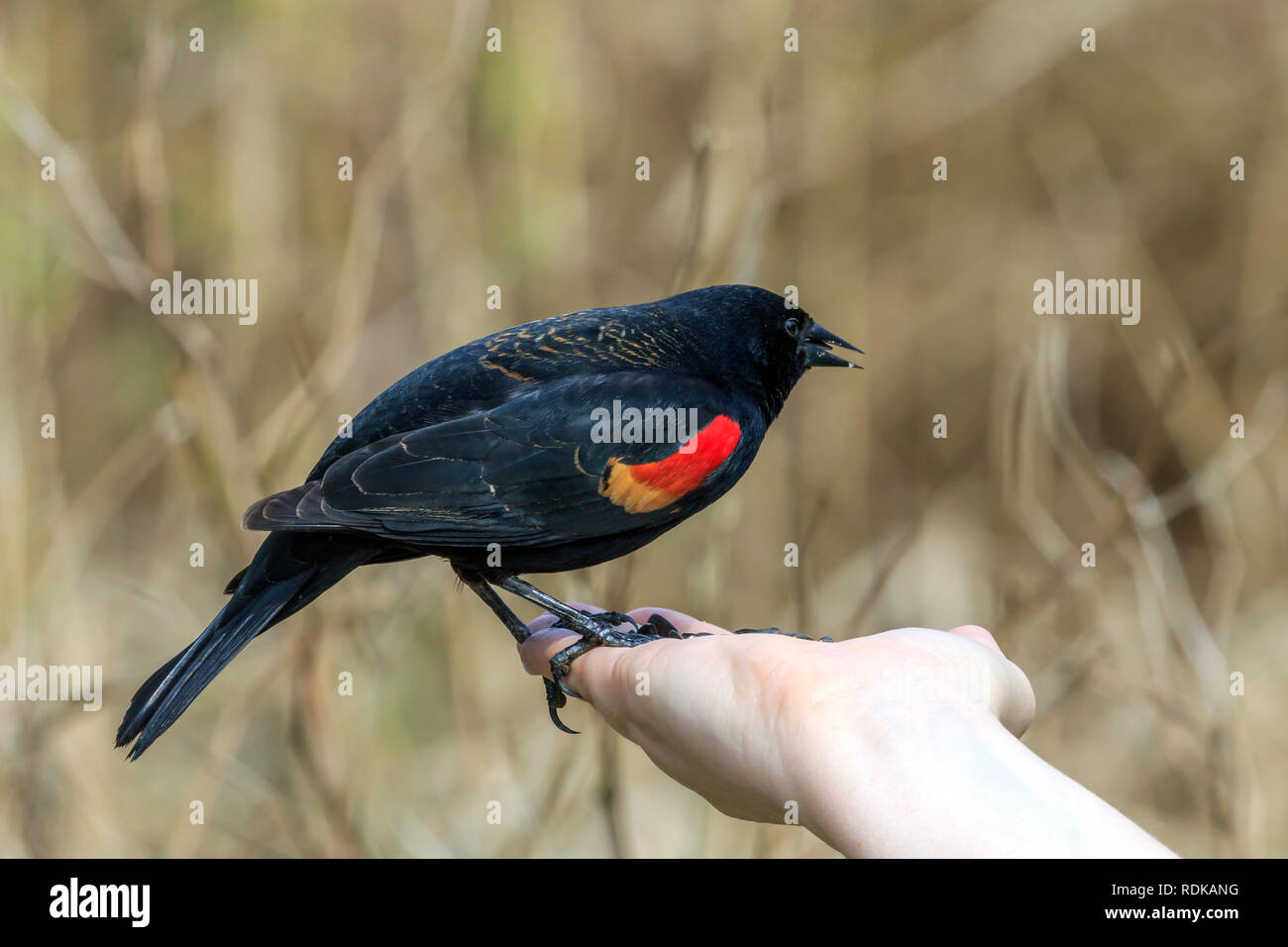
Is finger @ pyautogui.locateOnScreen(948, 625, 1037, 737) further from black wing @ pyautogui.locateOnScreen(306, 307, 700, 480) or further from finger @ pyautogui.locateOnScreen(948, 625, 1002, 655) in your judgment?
black wing @ pyautogui.locateOnScreen(306, 307, 700, 480)

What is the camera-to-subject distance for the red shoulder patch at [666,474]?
2.11m

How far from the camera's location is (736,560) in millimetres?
2896

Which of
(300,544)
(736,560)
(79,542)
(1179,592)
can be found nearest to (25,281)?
(79,542)

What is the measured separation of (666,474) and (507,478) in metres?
0.33

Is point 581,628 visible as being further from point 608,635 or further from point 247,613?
point 247,613

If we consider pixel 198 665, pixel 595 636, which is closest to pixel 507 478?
pixel 595 636

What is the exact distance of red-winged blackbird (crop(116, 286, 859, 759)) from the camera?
2023mm

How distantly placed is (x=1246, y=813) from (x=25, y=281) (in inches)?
135

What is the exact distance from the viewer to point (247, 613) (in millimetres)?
2045

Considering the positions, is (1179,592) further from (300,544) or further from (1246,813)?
(300,544)

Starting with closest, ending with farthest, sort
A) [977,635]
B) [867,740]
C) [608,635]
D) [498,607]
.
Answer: [867,740] < [977,635] < [608,635] < [498,607]

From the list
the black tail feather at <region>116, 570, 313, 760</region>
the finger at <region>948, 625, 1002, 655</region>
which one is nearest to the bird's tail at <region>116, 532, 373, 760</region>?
the black tail feather at <region>116, 570, 313, 760</region>

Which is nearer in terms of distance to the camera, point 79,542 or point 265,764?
point 79,542

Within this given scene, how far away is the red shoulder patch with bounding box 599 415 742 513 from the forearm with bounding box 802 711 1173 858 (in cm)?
74
